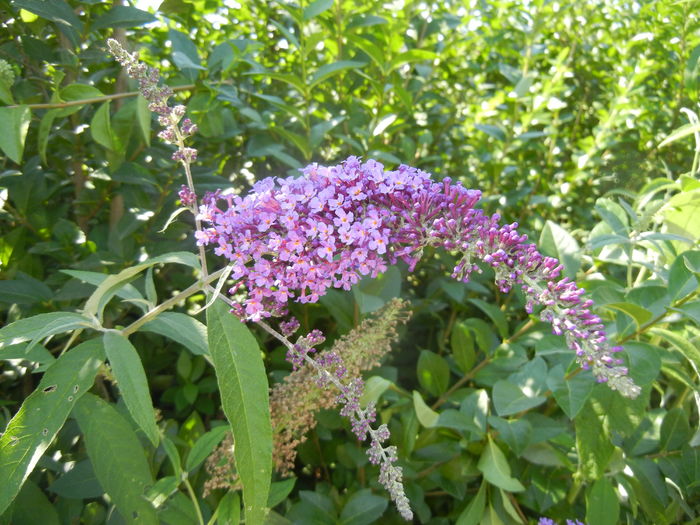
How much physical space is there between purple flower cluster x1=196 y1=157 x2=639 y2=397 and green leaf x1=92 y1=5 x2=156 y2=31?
778 mm

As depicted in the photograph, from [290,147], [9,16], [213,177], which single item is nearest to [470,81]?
[290,147]

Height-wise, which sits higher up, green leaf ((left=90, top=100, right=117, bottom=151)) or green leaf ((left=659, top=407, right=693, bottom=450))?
green leaf ((left=90, top=100, right=117, bottom=151))

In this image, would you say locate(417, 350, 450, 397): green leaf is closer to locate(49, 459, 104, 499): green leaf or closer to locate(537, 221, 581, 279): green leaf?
locate(537, 221, 581, 279): green leaf

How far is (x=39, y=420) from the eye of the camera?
3.24 feet

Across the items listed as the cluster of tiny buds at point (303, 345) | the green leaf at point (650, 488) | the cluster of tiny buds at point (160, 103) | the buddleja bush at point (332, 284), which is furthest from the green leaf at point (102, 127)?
the green leaf at point (650, 488)

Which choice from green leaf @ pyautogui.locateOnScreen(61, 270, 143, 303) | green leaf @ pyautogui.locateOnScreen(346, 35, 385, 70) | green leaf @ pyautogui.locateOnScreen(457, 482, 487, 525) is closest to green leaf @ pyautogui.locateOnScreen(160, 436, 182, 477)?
green leaf @ pyautogui.locateOnScreen(61, 270, 143, 303)

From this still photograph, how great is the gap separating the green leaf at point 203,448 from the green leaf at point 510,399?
69 centimetres

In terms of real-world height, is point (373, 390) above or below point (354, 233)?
below

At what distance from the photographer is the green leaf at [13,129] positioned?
1.32 m

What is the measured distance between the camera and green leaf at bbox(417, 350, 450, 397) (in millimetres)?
1854

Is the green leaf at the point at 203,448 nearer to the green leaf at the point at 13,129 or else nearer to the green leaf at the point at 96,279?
the green leaf at the point at 96,279

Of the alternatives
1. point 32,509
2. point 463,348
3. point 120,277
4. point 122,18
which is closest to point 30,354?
point 120,277

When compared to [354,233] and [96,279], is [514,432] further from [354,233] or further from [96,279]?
[96,279]

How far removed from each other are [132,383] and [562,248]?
1.21 meters
